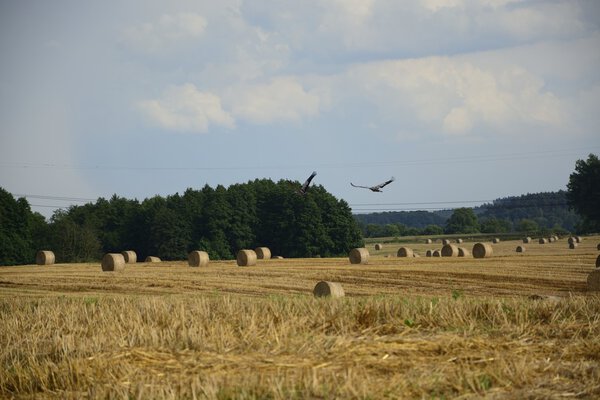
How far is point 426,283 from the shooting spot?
28.1 m

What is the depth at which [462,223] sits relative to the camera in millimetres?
136875

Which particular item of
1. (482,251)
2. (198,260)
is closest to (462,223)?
(482,251)

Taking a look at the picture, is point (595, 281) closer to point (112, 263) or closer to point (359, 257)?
point (359, 257)

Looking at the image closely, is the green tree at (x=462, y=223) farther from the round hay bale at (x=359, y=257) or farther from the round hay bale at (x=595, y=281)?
the round hay bale at (x=595, y=281)

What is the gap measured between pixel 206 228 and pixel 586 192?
165 ft

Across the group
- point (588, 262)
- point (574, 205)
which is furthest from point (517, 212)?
point (588, 262)

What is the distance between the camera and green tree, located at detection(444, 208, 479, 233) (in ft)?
439

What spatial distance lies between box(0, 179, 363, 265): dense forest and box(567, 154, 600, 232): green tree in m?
36.6

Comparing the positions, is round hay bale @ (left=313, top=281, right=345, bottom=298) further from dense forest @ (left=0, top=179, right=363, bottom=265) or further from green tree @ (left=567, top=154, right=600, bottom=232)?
green tree @ (left=567, top=154, right=600, bottom=232)

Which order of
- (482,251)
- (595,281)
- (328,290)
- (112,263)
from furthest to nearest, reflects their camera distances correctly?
(482,251) < (112,263) < (595,281) < (328,290)

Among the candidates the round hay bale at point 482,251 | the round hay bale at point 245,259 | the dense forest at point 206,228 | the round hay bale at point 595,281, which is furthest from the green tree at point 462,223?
the round hay bale at point 595,281

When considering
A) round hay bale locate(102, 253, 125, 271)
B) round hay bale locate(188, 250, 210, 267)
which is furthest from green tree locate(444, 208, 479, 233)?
round hay bale locate(102, 253, 125, 271)

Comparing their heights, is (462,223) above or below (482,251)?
above

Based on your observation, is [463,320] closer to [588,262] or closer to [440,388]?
[440,388]
